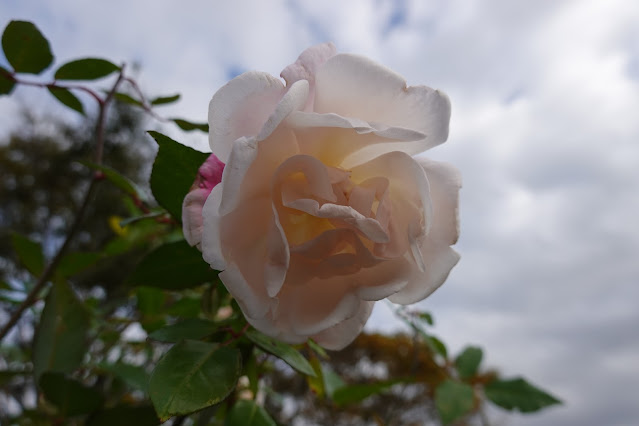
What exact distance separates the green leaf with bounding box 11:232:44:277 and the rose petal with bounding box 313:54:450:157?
645 millimetres

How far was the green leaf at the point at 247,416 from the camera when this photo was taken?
1.81 feet

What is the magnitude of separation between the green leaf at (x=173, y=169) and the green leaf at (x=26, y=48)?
393mm

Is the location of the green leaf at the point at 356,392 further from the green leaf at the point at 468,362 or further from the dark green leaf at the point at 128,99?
the dark green leaf at the point at 128,99

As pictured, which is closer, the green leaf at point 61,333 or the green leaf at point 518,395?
the green leaf at point 61,333

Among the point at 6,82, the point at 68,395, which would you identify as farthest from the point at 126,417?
the point at 6,82

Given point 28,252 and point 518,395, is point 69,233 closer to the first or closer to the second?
point 28,252

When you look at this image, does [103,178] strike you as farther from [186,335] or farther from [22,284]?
[22,284]

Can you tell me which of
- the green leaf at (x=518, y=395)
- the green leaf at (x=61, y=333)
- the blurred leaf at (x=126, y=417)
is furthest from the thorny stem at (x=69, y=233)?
the green leaf at (x=518, y=395)

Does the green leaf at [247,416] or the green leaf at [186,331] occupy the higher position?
the green leaf at [186,331]

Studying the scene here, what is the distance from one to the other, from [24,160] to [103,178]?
29.7 ft

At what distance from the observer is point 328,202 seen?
383mm

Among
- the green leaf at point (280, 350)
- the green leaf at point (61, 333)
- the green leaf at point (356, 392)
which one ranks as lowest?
the green leaf at point (61, 333)

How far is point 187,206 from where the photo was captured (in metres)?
0.37

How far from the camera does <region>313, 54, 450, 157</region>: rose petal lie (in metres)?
0.39
